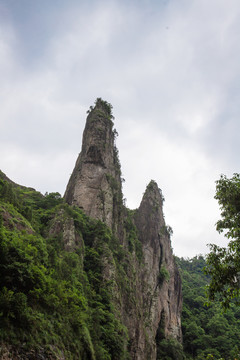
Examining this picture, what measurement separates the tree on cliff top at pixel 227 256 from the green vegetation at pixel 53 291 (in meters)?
7.03

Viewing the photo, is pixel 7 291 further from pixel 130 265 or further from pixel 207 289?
pixel 130 265

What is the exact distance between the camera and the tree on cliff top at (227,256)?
8.50 m

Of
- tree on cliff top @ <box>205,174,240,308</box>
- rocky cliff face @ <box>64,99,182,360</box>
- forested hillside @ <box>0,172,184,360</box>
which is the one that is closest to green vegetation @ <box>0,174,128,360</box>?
forested hillside @ <box>0,172,184,360</box>

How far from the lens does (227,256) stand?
8.88m

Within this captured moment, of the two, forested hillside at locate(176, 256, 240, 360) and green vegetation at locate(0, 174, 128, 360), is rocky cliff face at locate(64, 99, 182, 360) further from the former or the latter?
forested hillside at locate(176, 256, 240, 360)

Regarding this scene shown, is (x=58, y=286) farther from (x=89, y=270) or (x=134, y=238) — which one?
(x=134, y=238)

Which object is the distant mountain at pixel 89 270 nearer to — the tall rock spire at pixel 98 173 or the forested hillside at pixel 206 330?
the tall rock spire at pixel 98 173

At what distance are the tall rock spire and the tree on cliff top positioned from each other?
24906 mm

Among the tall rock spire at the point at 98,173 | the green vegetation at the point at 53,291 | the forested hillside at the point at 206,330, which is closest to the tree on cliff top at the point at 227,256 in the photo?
the green vegetation at the point at 53,291

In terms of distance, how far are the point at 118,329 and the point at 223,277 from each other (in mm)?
15243

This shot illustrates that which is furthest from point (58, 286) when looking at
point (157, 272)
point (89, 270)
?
point (157, 272)

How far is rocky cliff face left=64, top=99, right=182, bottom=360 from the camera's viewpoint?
29047 millimetres

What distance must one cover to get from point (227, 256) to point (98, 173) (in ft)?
107

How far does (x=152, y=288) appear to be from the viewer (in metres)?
41.8
